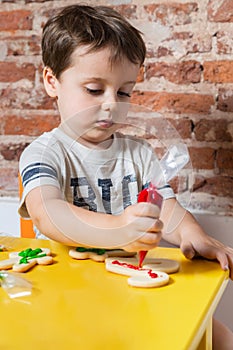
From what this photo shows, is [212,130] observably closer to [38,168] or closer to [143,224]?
[38,168]

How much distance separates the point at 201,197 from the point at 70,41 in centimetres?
52

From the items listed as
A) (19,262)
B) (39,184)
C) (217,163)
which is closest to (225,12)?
(217,163)

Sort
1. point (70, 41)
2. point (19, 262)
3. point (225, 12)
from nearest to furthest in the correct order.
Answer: point (19, 262), point (70, 41), point (225, 12)

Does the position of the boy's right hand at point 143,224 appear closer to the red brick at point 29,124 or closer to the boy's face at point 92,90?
the boy's face at point 92,90

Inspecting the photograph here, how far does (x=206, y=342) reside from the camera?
70 cm

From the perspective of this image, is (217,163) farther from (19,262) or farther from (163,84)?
(19,262)

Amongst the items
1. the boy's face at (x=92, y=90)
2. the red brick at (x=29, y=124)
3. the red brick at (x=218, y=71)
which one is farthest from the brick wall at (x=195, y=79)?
the boy's face at (x=92, y=90)

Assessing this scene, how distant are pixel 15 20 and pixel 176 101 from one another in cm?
48

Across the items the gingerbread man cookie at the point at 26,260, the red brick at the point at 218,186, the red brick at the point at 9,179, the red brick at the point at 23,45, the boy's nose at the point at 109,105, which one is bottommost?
the red brick at the point at 9,179

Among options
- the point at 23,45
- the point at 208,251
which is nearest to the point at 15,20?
the point at 23,45

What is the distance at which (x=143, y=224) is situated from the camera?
0.73 metres

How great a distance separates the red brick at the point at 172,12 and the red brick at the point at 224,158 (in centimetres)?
31

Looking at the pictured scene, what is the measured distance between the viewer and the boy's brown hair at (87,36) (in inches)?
39.9

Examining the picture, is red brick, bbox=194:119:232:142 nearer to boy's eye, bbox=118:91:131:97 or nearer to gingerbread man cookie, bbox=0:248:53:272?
boy's eye, bbox=118:91:131:97
